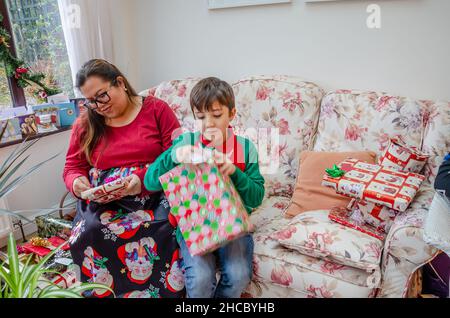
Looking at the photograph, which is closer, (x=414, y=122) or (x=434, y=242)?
(x=434, y=242)

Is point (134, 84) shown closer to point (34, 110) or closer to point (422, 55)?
point (34, 110)

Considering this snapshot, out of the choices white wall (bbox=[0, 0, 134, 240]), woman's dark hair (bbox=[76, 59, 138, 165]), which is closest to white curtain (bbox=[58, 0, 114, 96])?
white wall (bbox=[0, 0, 134, 240])

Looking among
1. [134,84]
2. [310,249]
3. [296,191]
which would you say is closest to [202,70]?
[134,84]

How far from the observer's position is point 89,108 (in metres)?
1.50

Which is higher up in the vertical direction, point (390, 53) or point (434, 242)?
point (390, 53)

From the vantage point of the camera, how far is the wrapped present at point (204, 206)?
44.7 inches

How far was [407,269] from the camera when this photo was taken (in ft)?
4.07

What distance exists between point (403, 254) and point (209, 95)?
0.89m

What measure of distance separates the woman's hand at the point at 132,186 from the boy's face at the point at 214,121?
0.35m

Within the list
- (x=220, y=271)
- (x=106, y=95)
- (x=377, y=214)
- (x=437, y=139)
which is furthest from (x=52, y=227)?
(x=437, y=139)

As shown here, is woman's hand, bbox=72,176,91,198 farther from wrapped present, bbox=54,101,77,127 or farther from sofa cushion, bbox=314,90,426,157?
sofa cushion, bbox=314,90,426,157

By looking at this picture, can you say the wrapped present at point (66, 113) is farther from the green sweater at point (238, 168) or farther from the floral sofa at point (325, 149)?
the green sweater at point (238, 168)

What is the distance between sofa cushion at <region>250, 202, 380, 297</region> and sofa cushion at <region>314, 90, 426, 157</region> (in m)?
0.64
